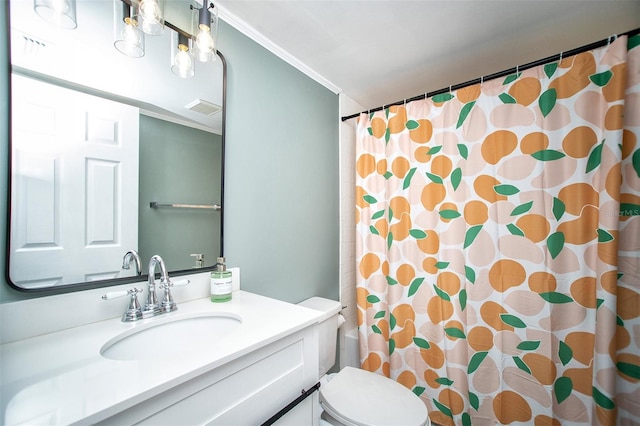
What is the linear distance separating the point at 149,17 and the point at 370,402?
1715 millimetres

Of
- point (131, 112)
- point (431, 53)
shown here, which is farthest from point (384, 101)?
point (131, 112)

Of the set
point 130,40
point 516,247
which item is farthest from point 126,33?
point 516,247

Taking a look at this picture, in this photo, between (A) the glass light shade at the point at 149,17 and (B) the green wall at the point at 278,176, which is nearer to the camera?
(A) the glass light shade at the point at 149,17

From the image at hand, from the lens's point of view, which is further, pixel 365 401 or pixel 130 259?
pixel 365 401

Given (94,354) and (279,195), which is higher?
(279,195)

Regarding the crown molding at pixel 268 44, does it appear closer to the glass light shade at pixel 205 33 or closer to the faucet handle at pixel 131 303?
the glass light shade at pixel 205 33

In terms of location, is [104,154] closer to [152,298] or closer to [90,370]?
[152,298]

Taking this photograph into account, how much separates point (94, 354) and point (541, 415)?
74.6 inches

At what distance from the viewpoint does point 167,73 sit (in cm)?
100

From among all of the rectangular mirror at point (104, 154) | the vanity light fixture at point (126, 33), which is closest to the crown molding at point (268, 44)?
the rectangular mirror at point (104, 154)

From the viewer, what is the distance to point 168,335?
838 mm

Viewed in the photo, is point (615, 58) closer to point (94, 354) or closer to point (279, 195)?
point (279, 195)

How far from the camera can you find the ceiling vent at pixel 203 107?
1.07m

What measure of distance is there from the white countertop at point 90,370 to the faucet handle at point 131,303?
2cm
